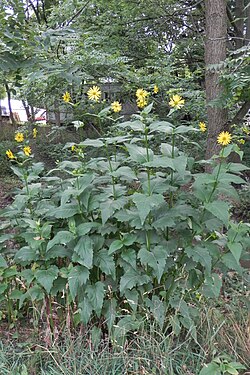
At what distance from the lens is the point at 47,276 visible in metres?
1.63

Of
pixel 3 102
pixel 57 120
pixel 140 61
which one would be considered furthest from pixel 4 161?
pixel 3 102

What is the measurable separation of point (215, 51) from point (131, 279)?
222cm

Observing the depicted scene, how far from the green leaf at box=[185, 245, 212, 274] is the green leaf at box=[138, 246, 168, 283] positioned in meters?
0.11

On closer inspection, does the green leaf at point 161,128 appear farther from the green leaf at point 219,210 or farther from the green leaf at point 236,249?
the green leaf at point 236,249

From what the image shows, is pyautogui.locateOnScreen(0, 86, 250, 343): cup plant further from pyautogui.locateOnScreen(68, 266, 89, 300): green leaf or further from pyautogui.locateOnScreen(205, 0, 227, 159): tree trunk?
pyautogui.locateOnScreen(205, 0, 227, 159): tree trunk

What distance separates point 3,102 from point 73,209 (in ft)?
42.8

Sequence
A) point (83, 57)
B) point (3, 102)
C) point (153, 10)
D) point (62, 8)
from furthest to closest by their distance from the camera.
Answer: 1. point (3, 102)
2. point (153, 10)
3. point (62, 8)
4. point (83, 57)

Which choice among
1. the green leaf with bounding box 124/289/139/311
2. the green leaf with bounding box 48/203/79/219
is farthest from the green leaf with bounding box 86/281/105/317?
the green leaf with bounding box 48/203/79/219

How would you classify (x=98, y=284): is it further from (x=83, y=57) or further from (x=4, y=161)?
(x=4, y=161)

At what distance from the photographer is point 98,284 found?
1.65m

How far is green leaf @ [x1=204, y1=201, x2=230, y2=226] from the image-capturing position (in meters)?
1.45

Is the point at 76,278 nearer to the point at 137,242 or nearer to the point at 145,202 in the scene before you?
the point at 137,242

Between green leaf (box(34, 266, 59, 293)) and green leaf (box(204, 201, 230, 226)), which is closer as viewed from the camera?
green leaf (box(204, 201, 230, 226))

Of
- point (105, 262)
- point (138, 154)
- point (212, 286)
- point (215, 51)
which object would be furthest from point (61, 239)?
point (215, 51)
